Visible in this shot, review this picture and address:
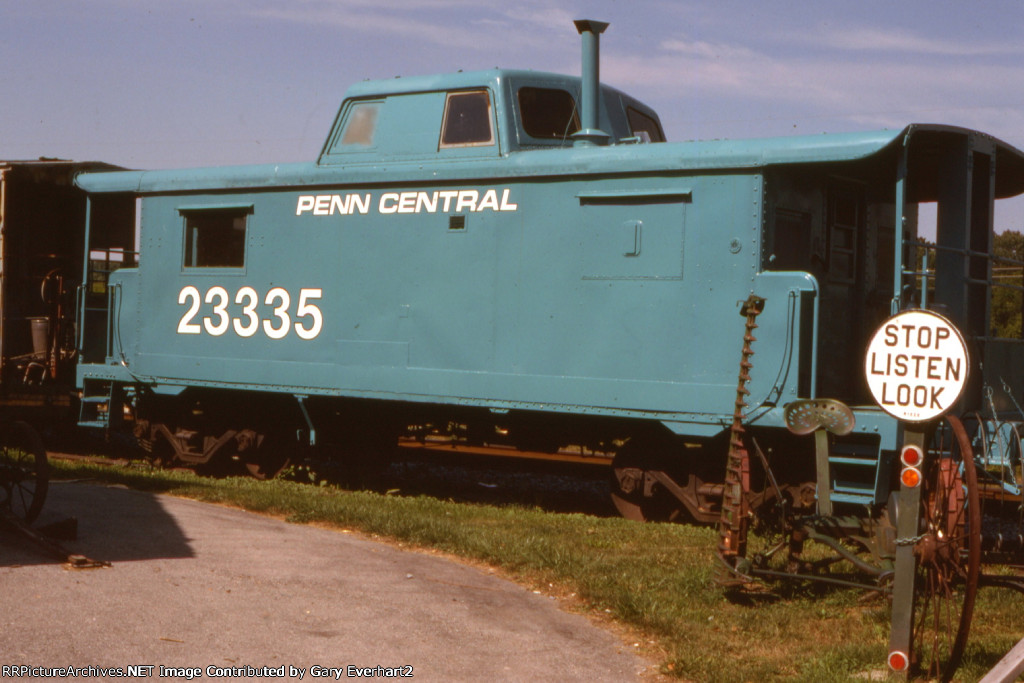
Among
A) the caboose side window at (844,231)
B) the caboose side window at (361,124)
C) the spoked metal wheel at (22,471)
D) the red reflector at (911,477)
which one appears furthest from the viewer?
the caboose side window at (361,124)

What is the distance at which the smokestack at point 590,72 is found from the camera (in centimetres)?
1141

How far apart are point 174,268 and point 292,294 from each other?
5.55ft

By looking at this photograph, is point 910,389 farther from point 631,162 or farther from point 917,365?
Result: point 631,162

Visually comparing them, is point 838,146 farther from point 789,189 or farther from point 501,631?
point 501,631

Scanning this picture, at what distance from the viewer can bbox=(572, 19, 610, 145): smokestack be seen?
1141 cm

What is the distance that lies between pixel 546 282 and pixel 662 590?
3640mm

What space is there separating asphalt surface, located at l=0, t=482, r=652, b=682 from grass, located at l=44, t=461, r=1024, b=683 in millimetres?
252

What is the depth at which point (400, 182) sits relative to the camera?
37.1 ft

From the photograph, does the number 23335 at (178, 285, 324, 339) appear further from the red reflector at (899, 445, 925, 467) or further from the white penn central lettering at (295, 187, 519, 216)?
the red reflector at (899, 445, 925, 467)

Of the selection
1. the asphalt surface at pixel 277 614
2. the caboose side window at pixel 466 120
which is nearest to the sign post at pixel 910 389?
the asphalt surface at pixel 277 614

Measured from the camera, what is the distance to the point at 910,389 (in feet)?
18.5

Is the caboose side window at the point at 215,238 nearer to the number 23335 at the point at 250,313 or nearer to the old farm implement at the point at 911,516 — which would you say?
the number 23335 at the point at 250,313

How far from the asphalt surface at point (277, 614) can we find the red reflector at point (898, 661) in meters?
1.20

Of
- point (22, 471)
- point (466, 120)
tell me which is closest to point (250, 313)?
point (466, 120)
